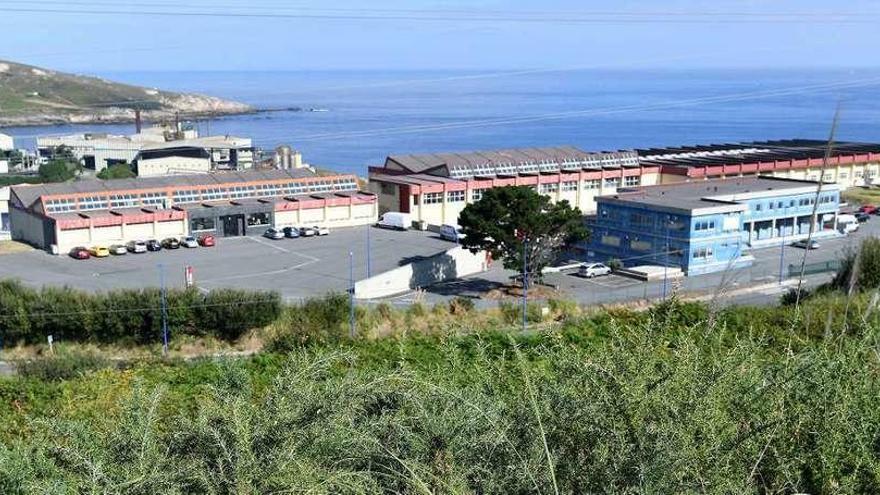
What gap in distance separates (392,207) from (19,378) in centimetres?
906

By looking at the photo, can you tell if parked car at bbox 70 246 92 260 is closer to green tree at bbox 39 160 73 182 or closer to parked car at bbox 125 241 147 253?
parked car at bbox 125 241 147 253

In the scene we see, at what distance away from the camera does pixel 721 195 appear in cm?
1224

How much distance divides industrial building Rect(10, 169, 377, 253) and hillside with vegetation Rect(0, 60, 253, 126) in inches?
1400

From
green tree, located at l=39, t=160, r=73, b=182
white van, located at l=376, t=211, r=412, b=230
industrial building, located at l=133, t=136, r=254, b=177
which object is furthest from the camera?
industrial building, located at l=133, t=136, r=254, b=177

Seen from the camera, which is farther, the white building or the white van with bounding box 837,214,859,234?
the white building

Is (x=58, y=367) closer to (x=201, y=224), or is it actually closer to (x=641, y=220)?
(x=201, y=224)

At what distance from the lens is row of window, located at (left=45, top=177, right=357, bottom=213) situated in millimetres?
12391

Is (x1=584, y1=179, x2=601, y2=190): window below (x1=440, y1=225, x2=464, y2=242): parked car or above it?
above

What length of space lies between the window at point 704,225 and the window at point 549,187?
4.22 metres

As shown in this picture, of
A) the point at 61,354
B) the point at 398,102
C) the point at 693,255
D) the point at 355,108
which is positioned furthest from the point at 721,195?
the point at 398,102

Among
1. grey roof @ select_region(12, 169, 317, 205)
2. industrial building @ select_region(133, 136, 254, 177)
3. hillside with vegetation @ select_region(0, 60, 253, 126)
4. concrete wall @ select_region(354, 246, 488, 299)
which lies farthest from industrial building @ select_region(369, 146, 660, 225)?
hillside with vegetation @ select_region(0, 60, 253, 126)

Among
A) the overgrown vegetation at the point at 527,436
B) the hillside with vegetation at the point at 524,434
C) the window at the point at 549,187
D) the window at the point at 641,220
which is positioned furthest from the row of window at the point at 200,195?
the overgrown vegetation at the point at 527,436

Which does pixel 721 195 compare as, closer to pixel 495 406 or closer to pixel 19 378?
pixel 19 378

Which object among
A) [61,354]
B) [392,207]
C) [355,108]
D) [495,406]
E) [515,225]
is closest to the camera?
[495,406]
